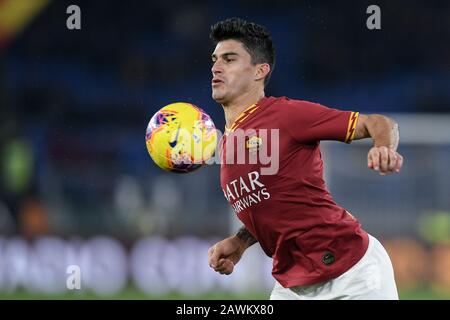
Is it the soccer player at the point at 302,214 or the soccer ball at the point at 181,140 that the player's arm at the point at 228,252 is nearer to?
the soccer player at the point at 302,214

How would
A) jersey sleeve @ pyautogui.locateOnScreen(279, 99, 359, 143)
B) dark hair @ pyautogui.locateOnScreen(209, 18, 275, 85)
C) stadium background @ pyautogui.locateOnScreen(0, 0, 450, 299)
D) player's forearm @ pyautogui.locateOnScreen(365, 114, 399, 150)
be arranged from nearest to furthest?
1. player's forearm @ pyautogui.locateOnScreen(365, 114, 399, 150)
2. jersey sleeve @ pyautogui.locateOnScreen(279, 99, 359, 143)
3. dark hair @ pyautogui.locateOnScreen(209, 18, 275, 85)
4. stadium background @ pyautogui.locateOnScreen(0, 0, 450, 299)

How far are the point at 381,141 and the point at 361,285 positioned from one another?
0.87 m

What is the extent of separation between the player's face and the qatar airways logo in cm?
54

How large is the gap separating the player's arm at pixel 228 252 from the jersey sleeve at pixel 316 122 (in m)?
0.81

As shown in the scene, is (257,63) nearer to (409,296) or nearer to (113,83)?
(409,296)

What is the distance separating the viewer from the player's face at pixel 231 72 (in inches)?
190

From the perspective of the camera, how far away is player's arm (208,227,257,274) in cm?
483

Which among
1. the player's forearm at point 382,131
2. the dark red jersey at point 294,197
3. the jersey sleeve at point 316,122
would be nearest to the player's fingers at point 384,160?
the player's forearm at point 382,131

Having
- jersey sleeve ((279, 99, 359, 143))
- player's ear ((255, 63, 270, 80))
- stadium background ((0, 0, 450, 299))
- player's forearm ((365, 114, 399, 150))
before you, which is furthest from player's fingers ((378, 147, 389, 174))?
stadium background ((0, 0, 450, 299))

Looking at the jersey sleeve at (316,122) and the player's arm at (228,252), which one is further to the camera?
the player's arm at (228,252)

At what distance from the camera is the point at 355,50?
1606cm

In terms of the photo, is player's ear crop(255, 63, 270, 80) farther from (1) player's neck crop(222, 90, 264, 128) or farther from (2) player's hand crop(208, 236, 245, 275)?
(2) player's hand crop(208, 236, 245, 275)

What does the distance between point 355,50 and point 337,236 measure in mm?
11978

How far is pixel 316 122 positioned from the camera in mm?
4332
